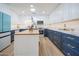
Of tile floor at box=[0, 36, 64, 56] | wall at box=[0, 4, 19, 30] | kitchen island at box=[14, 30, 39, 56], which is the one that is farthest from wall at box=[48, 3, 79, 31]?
wall at box=[0, 4, 19, 30]

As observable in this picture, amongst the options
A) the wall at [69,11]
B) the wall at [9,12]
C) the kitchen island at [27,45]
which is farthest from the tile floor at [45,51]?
the wall at [9,12]

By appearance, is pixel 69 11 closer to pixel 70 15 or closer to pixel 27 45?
pixel 70 15

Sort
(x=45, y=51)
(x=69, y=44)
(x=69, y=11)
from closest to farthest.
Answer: (x=69, y=44) → (x=45, y=51) → (x=69, y=11)

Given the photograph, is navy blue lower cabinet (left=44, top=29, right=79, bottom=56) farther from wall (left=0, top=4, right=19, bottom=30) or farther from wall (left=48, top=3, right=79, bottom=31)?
wall (left=0, top=4, right=19, bottom=30)

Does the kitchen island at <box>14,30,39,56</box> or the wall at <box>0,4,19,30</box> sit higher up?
the wall at <box>0,4,19,30</box>

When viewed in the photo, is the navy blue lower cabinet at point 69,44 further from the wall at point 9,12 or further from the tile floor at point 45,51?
the wall at point 9,12

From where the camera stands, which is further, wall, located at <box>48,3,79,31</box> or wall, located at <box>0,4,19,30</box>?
wall, located at <box>0,4,19,30</box>

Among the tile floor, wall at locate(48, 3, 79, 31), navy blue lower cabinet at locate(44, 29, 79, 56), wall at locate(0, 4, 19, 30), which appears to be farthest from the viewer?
wall at locate(0, 4, 19, 30)

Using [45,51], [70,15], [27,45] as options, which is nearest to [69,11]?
[70,15]

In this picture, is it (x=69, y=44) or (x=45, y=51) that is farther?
(x=45, y=51)

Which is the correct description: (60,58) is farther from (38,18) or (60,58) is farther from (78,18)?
(38,18)

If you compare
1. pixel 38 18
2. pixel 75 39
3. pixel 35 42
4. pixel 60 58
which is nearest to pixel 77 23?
pixel 75 39

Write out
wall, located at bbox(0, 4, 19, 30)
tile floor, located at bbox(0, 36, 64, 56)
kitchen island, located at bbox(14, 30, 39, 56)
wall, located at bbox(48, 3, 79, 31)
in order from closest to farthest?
1. kitchen island, located at bbox(14, 30, 39, 56)
2. tile floor, located at bbox(0, 36, 64, 56)
3. wall, located at bbox(48, 3, 79, 31)
4. wall, located at bbox(0, 4, 19, 30)

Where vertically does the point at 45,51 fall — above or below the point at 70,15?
below
